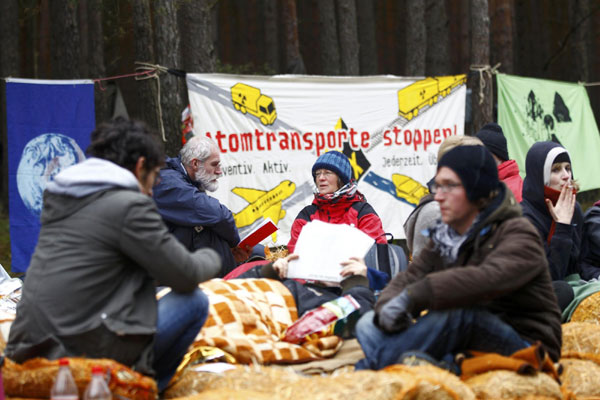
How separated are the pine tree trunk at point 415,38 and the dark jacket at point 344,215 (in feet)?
25.1

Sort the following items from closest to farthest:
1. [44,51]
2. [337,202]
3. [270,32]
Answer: [337,202], [44,51], [270,32]

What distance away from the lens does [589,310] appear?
16.7 ft

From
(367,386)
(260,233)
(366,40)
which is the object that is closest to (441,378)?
(367,386)

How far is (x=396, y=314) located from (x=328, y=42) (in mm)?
10935

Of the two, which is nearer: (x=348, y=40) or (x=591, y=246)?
(x=591, y=246)

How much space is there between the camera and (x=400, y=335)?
3.67m

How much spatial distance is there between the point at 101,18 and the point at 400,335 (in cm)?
1116

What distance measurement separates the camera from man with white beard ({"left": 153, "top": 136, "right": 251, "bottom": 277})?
19.1ft

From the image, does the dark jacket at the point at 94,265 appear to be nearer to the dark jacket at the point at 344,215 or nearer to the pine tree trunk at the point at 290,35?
the dark jacket at the point at 344,215

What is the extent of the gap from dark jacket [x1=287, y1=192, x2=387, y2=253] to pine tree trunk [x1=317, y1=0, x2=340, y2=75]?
26.9 feet

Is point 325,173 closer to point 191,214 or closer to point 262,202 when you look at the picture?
point 191,214

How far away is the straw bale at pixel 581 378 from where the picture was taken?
391 cm

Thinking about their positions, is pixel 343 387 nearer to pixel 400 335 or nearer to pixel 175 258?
pixel 400 335

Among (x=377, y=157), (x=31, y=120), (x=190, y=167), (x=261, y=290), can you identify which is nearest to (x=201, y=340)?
(x=261, y=290)
